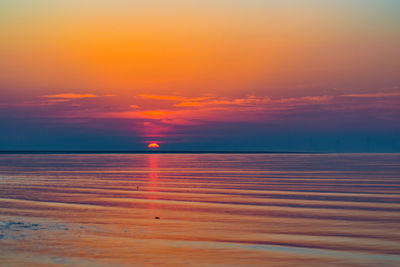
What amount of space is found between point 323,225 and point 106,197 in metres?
15.2

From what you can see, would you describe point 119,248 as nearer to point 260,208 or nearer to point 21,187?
point 260,208

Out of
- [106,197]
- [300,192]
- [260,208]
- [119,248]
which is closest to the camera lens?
[119,248]

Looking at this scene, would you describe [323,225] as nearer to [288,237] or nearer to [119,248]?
[288,237]

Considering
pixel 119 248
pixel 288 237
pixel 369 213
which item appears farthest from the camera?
pixel 369 213

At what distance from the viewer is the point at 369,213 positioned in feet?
78.9

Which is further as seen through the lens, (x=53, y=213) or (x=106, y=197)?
(x=106, y=197)

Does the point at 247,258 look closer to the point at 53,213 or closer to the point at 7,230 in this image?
A: the point at 7,230

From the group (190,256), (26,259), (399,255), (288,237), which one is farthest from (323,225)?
(26,259)

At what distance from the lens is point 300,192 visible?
34.8m

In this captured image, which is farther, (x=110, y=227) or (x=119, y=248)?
(x=110, y=227)

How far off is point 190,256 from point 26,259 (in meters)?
4.59

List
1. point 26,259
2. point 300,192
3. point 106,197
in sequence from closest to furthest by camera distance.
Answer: point 26,259 < point 106,197 < point 300,192

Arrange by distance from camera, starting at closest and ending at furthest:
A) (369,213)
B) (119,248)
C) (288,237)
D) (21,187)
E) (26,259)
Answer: (26,259)
(119,248)
(288,237)
(369,213)
(21,187)

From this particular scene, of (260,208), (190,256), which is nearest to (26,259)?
(190,256)
